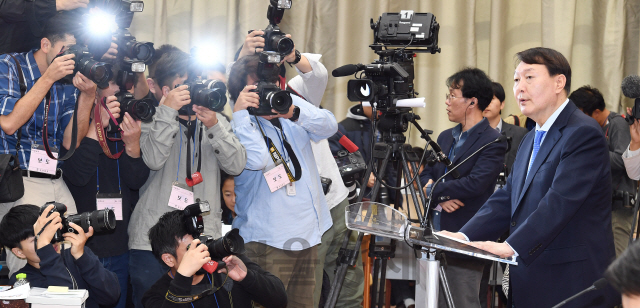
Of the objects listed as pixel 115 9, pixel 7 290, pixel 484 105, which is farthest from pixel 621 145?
pixel 7 290

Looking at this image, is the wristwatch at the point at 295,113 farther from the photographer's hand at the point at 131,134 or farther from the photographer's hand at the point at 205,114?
the photographer's hand at the point at 131,134

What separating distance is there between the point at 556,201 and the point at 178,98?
1450 mm

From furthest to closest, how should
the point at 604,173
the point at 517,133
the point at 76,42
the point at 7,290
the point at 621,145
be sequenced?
the point at 517,133, the point at 621,145, the point at 76,42, the point at 604,173, the point at 7,290

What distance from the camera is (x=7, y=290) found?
1747 mm

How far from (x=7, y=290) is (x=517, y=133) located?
3212 millimetres

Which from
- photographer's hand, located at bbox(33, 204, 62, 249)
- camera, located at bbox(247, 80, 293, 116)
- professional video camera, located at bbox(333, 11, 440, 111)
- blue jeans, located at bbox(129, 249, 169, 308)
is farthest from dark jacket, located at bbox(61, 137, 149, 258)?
professional video camera, located at bbox(333, 11, 440, 111)

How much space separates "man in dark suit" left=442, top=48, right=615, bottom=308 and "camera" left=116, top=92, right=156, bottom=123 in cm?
127

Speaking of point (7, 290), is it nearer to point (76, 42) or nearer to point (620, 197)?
point (76, 42)

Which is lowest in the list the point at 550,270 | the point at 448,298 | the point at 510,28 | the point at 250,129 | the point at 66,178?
the point at 448,298

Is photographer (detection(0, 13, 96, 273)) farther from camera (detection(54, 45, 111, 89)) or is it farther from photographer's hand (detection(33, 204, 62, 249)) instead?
photographer's hand (detection(33, 204, 62, 249))

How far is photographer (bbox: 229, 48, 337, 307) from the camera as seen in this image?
8.19ft

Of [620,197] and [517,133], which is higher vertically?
[517,133]

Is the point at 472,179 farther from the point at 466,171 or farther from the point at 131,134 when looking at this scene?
the point at 131,134

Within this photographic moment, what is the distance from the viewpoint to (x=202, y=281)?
2.18 meters
